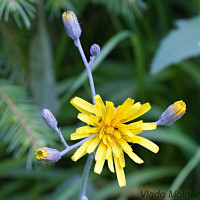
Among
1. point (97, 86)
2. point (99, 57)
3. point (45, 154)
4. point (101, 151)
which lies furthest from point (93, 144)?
point (97, 86)

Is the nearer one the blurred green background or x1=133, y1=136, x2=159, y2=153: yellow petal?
x1=133, y1=136, x2=159, y2=153: yellow petal

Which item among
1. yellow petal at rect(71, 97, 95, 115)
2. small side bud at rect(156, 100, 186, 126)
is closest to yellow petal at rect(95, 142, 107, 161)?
yellow petal at rect(71, 97, 95, 115)

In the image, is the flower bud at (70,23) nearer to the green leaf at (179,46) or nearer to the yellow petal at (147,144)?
the yellow petal at (147,144)

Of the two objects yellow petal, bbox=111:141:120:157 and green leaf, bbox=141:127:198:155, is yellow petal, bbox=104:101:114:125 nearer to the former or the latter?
yellow petal, bbox=111:141:120:157

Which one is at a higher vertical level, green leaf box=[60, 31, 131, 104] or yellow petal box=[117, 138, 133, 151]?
green leaf box=[60, 31, 131, 104]

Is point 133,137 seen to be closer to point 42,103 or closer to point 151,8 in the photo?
point 42,103

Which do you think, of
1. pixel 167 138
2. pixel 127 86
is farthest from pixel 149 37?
pixel 167 138

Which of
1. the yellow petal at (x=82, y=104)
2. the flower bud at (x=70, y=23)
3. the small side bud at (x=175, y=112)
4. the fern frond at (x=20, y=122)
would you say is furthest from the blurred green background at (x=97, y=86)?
the small side bud at (x=175, y=112)
